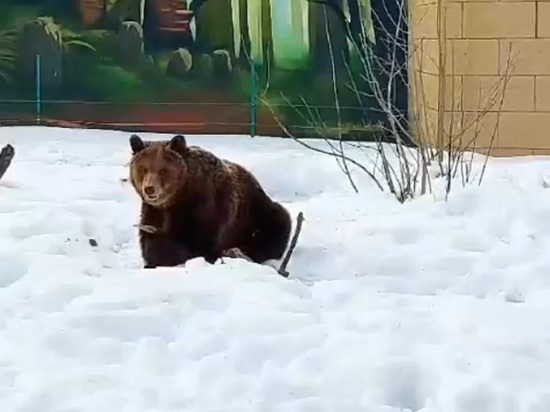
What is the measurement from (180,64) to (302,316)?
784 centimetres

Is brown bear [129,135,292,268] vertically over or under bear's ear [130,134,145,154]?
under

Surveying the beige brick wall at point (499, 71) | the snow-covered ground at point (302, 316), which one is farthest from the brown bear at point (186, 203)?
the beige brick wall at point (499, 71)

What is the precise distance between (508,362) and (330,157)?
569cm

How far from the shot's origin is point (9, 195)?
695 cm

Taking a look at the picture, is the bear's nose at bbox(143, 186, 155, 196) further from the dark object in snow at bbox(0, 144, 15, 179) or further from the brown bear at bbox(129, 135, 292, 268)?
the dark object in snow at bbox(0, 144, 15, 179)

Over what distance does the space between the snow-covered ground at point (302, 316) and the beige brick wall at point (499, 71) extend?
360 centimetres

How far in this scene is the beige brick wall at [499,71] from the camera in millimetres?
9953

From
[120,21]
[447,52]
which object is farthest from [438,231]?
[120,21]

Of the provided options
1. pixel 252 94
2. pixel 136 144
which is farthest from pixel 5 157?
pixel 252 94

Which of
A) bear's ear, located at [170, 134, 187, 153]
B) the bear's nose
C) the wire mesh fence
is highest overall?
bear's ear, located at [170, 134, 187, 153]

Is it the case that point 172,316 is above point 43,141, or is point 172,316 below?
above

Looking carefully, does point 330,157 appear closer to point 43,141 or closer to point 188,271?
point 43,141

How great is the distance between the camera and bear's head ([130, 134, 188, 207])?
4707 mm

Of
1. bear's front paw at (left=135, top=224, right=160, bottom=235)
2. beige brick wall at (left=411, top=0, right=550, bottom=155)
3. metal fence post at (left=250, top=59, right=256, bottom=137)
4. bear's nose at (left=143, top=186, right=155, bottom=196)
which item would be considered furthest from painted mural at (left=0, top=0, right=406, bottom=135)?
bear's nose at (left=143, top=186, right=155, bottom=196)
